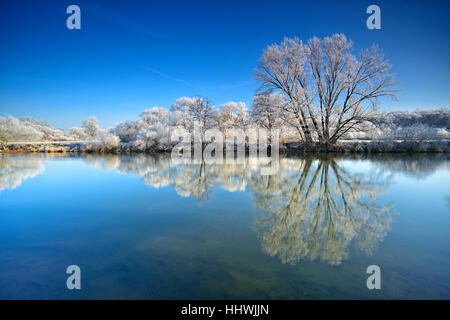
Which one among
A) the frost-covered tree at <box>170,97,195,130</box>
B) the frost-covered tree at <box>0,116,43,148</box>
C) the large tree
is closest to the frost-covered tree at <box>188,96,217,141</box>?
the frost-covered tree at <box>170,97,195,130</box>

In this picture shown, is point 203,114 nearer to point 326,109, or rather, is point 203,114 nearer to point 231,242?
point 326,109

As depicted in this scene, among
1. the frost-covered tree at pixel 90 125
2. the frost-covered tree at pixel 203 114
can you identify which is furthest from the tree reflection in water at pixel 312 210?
the frost-covered tree at pixel 90 125

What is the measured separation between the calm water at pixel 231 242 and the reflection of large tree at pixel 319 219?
2 cm

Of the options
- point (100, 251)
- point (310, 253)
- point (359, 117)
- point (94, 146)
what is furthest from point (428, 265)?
point (94, 146)

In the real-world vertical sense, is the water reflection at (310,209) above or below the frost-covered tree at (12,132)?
below

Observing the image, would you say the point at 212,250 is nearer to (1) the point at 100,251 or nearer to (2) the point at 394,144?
(1) the point at 100,251

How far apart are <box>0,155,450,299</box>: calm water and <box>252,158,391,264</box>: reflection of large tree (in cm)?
2

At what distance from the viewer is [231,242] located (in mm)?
2506

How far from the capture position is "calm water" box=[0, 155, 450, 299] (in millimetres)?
1739

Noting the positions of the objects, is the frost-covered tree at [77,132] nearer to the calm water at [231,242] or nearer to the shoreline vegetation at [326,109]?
the shoreline vegetation at [326,109]

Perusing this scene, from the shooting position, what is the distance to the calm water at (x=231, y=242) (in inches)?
68.5

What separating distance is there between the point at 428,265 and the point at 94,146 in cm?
2411

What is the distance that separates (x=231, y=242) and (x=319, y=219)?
1.52 m

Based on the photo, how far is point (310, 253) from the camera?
2.23 meters
